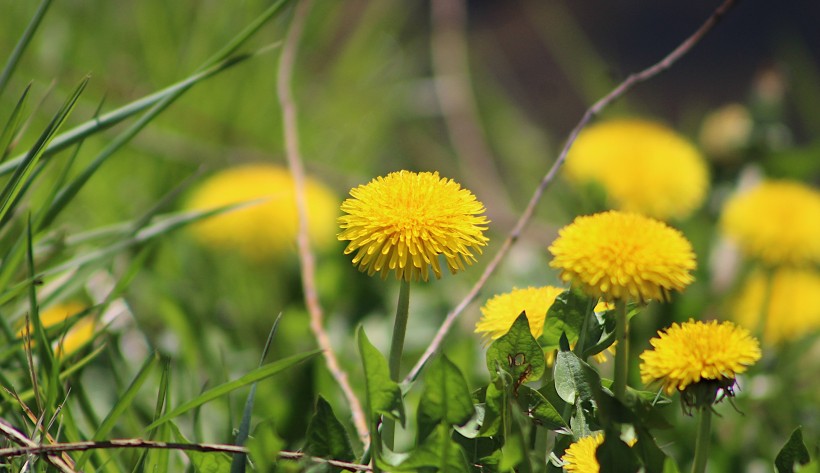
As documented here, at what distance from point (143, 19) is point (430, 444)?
1.56m

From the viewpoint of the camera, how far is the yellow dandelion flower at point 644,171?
1.18 m

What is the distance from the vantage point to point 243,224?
49.0 inches

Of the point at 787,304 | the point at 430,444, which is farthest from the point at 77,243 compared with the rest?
the point at 787,304

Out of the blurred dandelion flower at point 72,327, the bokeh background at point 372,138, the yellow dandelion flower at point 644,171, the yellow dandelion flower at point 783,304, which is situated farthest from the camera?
the yellow dandelion flower at point 644,171

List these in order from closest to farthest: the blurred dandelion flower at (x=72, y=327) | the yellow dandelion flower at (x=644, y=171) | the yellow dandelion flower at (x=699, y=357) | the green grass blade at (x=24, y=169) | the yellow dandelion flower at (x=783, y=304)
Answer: the yellow dandelion flower at (x=699, y=357)
the green grass blade at (x=24, y=169)
the blurred dandelion flower at (x=72, y=327)
the yellow dandelion flower at (x=783, y=304)
the yellow dandelion flower at (x=644, y=171)

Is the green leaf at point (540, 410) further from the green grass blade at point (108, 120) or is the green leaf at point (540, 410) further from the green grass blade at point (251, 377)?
the green grass blade at point (108, 120)

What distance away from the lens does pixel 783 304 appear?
3.61ft

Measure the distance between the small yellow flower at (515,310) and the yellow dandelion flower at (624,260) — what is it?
7 cm

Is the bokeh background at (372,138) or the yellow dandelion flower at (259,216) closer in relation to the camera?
the bokeh background at (372,138)

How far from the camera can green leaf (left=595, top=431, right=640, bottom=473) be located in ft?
1.34

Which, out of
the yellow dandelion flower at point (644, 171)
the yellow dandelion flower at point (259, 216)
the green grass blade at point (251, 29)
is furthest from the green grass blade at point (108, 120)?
the yellow dandelion flower at point (644, 171)

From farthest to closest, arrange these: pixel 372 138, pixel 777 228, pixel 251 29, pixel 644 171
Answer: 1. pixel 372 138
2. pixel 644 171
3. pixel 777 228
4. pixel 251 29

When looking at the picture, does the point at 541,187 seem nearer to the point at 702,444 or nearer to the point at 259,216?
the point at 702,444

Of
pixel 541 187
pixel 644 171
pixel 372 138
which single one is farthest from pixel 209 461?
pixel 372 138
